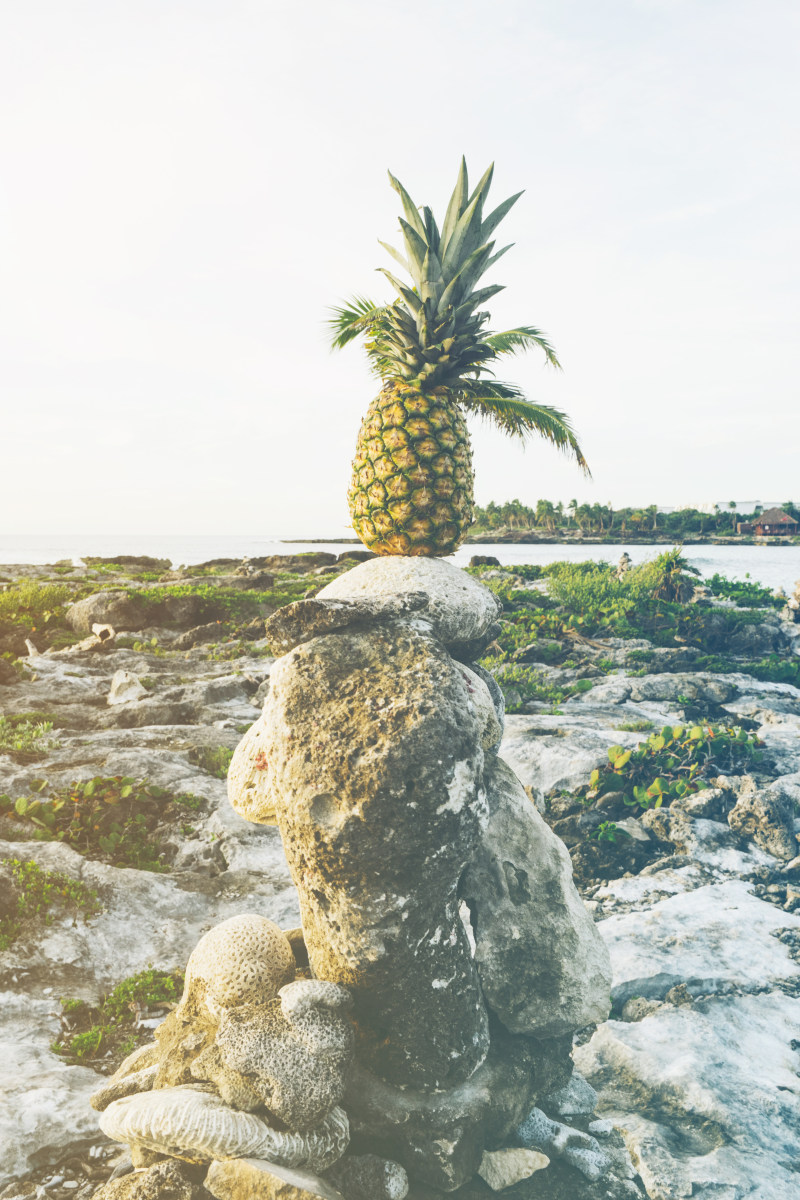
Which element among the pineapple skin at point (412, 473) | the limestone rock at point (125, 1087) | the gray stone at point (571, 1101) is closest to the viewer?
the limestone rock at point (125, 1087)

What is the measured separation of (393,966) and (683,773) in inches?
339

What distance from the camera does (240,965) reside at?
4129 mm

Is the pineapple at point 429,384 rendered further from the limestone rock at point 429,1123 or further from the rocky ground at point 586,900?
the rocky ground at point 586,900

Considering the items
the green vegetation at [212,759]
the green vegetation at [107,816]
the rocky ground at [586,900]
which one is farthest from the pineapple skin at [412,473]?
the green vegetation at [212,759]

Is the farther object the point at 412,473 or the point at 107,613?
the point at 107,613

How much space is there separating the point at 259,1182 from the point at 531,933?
7.39 ft

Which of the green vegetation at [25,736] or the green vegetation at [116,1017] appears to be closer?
the green vegetation at [116,1017]

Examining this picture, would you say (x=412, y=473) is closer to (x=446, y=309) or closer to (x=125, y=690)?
(x=446, y=309)

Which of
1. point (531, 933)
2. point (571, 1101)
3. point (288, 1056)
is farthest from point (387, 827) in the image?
point (571, 1101)

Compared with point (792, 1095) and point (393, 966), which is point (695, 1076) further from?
point (393, 966)

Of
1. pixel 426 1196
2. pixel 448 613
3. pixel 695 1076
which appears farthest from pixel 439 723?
pixel 695 1076

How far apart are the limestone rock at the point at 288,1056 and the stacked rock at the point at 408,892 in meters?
0.23

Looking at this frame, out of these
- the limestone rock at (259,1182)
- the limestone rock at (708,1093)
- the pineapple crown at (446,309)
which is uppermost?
the pineapple crown at (446,309)

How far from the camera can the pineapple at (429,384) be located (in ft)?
17.0
